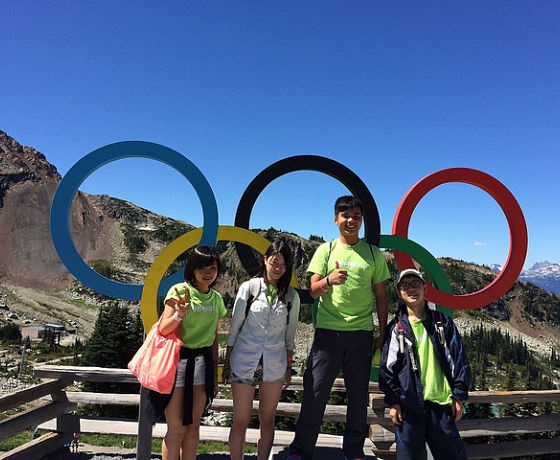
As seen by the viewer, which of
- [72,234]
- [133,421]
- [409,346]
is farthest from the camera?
[72,234]

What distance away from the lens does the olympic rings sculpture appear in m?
4.87

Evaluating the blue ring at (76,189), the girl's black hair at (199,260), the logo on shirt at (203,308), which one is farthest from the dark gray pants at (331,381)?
the blue ring at (76,189)

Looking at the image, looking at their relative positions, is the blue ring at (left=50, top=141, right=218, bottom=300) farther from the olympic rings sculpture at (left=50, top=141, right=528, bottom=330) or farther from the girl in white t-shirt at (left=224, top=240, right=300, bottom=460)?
the girl in white t-shirt at (left=224, top=240, right=300, bottom=460)

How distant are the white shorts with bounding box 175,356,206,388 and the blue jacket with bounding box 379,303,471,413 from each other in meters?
1.61

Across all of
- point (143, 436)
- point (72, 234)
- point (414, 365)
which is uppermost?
point (72, 234)

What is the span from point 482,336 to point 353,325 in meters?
151

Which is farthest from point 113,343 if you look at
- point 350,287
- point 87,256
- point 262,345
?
point 87,256

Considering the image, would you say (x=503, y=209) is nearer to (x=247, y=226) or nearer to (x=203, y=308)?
(x=247, y=226)

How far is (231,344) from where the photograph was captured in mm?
3703

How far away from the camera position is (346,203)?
13.3ft

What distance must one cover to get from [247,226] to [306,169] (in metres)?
1.12

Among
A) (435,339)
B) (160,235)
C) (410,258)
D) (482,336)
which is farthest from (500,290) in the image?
(160,235)

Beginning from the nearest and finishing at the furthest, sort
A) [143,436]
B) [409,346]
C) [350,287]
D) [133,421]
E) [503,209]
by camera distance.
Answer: [409,346] → [350,287] → [143,436] → [503,209] → [133,421]

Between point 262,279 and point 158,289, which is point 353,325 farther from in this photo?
point 158,289
